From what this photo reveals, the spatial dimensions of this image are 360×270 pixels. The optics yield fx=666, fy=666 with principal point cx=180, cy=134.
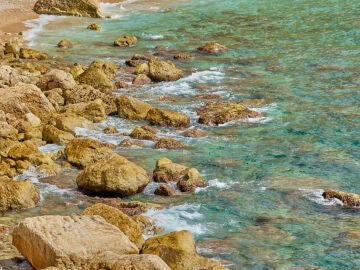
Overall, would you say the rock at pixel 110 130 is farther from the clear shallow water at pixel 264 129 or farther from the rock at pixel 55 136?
the rock at pixel 55 136

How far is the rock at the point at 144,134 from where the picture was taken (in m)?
22.8

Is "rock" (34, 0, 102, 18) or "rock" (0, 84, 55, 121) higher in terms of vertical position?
"rock" (34, 0, 102, 18)

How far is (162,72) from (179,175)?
12.1 metres

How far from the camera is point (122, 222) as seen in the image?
14562 millimetres

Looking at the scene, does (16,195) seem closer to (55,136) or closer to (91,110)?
(55,136)

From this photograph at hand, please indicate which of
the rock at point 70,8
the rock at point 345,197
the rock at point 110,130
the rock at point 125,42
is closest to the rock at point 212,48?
the rock at point 125,42

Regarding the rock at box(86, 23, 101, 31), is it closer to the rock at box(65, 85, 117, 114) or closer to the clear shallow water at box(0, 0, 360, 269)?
the clear shallow water at box(0, 0, 360, 269)

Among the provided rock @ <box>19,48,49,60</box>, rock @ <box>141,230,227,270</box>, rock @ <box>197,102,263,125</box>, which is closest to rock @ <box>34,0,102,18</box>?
rock @ <box>19,48,49,60</box>

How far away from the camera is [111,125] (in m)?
24.6

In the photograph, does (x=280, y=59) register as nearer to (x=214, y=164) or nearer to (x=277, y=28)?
(x=277, y=28)

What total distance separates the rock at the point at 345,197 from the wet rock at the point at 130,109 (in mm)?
9574

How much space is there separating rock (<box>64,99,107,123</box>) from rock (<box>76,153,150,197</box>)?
6.55m

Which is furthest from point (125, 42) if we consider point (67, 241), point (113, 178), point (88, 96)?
point (67, 241)

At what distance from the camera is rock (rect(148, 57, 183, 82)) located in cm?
3058
